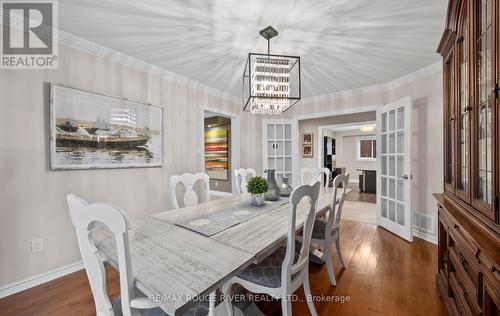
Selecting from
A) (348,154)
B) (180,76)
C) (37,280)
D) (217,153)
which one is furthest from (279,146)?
(348,154)

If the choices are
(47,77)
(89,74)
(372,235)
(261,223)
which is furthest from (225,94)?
(372,235)

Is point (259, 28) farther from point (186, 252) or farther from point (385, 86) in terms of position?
point (385, 86)

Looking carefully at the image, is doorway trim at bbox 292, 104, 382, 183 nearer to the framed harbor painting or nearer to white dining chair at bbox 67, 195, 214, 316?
the framed harbor painting

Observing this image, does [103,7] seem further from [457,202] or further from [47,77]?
[457,202]


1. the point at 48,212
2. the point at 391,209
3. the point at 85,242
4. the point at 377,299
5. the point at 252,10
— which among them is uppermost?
the point at 252,10

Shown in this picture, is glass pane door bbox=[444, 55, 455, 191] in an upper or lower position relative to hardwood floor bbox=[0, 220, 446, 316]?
upper

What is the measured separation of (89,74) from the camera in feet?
7.22

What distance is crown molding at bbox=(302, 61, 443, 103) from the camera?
277cm

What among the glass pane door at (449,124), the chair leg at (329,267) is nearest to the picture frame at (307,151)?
the glass pane door at (449,124)

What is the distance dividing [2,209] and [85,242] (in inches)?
65.4

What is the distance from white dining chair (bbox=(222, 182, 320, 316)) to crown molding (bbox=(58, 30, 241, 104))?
8.42 feet

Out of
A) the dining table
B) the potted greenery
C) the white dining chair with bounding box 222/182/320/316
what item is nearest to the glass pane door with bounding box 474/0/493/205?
the white dining chair with bounding box 222/182/320/316

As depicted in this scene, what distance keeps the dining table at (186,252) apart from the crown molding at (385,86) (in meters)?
2.83

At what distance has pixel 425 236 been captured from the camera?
291 centimetres
